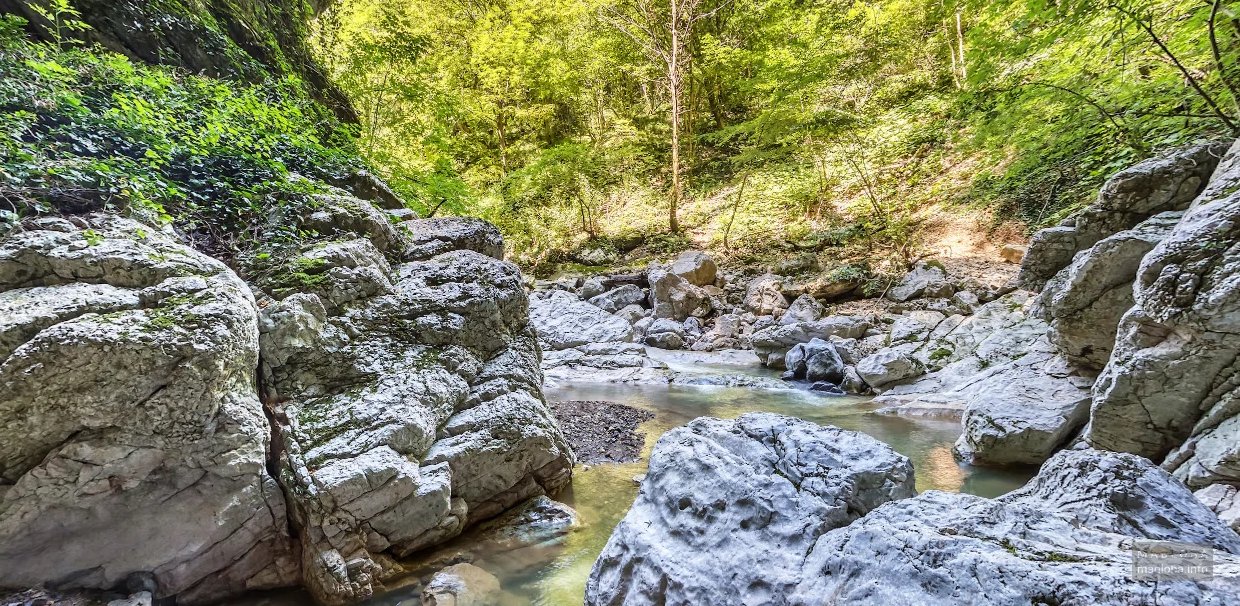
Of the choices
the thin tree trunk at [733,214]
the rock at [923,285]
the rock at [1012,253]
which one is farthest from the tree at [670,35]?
the rock at [1012,253]

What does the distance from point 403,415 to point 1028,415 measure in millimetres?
6867

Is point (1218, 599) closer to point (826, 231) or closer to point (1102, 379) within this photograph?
point (1102, 379)

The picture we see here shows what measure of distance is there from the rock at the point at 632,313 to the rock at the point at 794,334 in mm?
4693

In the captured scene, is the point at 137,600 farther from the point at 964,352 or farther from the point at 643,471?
the point at 964,352

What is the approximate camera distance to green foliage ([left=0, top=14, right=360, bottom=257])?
392 cm

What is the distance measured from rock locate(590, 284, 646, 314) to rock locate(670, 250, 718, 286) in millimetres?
1572

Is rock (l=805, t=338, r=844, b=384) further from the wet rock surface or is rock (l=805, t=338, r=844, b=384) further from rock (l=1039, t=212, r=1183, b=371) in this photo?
rock (l=1039, t=212, r=1183, b=371)

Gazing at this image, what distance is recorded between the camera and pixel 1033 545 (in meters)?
1.88

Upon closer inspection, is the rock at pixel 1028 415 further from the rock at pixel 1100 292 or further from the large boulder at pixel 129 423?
the large boulder at pixel 129 423

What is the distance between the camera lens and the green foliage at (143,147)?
3918 mm

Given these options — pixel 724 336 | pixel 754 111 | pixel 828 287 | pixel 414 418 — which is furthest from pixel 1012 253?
pixel 414 418

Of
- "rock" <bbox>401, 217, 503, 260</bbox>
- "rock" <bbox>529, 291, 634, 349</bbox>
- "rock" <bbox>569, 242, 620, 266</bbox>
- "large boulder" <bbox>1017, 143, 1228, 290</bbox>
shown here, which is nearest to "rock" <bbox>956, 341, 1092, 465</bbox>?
"large boulder" <bbox>1017, 143, 1228, 290</bbox>

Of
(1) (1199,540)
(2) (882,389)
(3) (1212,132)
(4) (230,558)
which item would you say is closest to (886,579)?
(1) (1199,540)

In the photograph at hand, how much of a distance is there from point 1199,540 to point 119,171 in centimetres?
731
